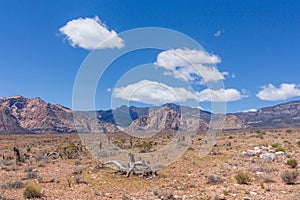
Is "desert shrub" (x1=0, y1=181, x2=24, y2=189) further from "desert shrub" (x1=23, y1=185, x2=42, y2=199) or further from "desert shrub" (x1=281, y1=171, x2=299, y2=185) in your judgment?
"desert shrub" (x1=281, y1=171, x2=299, y2=185)

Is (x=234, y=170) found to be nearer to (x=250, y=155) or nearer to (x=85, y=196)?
(x=250, y=155)

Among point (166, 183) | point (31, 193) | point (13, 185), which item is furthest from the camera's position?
point (166, 183)

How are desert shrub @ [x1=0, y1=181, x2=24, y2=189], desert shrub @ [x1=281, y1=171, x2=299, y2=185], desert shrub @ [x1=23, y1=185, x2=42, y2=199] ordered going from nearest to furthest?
1. desert shrub @ [x1=23, y1=185, x2=42, y2=199]
2. desert shrub @ [x1=0, y1=181, x2=24, y2=189]
3. desert shrub @ [x1=281, y1=171, x2=299, y2=185]

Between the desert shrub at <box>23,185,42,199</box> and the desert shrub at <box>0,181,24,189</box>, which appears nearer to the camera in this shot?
the desert shrub at <box>23,185,42,199</box>

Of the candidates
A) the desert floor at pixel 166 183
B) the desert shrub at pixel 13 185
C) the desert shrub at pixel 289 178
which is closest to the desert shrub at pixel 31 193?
the desert floor at pixel 166 183

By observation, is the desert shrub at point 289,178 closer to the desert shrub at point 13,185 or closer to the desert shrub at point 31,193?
the desert shrub at point 31,193

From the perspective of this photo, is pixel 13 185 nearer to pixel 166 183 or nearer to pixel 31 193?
pixel 31 193

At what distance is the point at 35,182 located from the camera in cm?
1386

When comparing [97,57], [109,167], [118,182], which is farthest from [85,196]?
[97,57]

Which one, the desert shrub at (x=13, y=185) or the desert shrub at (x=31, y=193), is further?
the desert shrub at (x=13, y=185)

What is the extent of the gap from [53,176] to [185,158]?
31.7 ft

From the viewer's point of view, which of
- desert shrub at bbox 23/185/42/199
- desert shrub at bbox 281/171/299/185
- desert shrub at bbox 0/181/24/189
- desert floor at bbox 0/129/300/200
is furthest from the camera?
desert shrub at bbox 281/171/299/185

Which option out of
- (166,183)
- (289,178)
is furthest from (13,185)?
(289,178)

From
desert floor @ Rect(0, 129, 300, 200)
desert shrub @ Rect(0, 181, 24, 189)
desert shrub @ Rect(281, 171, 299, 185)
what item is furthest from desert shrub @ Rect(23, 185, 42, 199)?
desert shrub @ Rect(281, 171, 299, 185)
